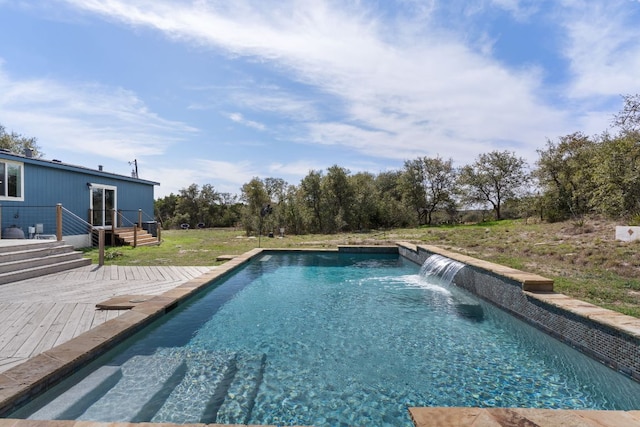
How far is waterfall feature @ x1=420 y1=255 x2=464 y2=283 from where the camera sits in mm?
6301

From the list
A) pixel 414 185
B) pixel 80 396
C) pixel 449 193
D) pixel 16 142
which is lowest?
pixel 80 396

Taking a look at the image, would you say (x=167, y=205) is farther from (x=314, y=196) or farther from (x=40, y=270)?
(x=40, y=270)

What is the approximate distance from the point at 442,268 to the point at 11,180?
1089 centimetres

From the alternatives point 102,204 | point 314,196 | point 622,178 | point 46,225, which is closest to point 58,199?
point 46,225

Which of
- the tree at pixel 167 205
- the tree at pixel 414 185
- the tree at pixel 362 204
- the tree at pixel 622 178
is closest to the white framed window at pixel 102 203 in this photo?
the tree at pixel 362 204

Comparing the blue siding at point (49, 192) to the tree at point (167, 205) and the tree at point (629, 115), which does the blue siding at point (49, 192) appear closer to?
the tree at point (629, 115)

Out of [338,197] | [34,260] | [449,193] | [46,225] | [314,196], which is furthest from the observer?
[449,193]

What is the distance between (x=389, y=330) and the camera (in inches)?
151

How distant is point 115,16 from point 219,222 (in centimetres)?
1952

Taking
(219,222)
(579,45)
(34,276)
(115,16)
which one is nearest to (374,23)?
(579,45)

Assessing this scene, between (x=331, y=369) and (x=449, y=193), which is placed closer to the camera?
(x=331, y=369)

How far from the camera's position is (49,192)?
949cm

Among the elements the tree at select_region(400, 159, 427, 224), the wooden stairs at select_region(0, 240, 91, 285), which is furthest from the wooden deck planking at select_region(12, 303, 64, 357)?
the tree at select_region(400, 159, 427, 224)

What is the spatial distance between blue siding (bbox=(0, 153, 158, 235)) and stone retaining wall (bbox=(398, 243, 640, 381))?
11.1 meters
